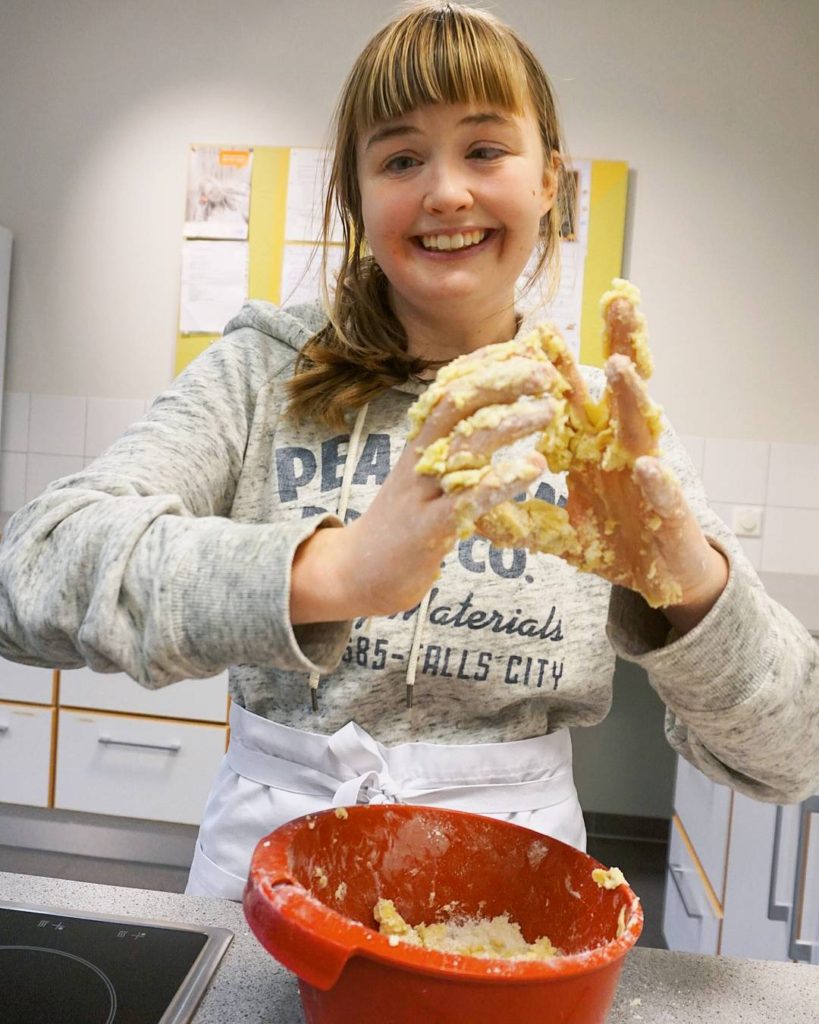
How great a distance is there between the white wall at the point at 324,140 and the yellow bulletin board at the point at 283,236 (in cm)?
6

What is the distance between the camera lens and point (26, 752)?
6.97 ft

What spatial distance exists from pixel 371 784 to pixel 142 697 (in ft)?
4.81

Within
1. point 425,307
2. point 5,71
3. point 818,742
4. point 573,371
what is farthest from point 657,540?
point 5,71

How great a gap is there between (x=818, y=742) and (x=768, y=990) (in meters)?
0.19

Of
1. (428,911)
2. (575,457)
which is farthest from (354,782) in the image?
(575,457)

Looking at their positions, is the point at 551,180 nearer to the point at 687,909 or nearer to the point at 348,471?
the point at 348,471

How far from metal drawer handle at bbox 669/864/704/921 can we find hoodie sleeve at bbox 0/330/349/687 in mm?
1311

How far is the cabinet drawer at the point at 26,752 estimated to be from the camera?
6.95ft

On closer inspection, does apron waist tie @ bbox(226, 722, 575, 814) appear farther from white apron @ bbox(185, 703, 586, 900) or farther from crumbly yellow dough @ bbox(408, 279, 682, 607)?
crumbly yellow dough @ bbox(408, 279, 682, 607)

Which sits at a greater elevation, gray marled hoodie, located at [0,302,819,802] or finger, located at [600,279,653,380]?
finger, located at [600,279,653,380]

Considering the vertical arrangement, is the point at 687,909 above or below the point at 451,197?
below

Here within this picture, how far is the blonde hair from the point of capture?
2.43 ft

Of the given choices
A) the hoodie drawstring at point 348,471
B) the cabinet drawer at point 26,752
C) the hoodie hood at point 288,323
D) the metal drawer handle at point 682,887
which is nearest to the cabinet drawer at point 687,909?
the metal drawer handle at point 682,887

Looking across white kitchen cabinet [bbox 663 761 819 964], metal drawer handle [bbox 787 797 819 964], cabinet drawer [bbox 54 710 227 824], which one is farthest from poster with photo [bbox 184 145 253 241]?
metal drawer handle [bbox 787 797 819 964]
